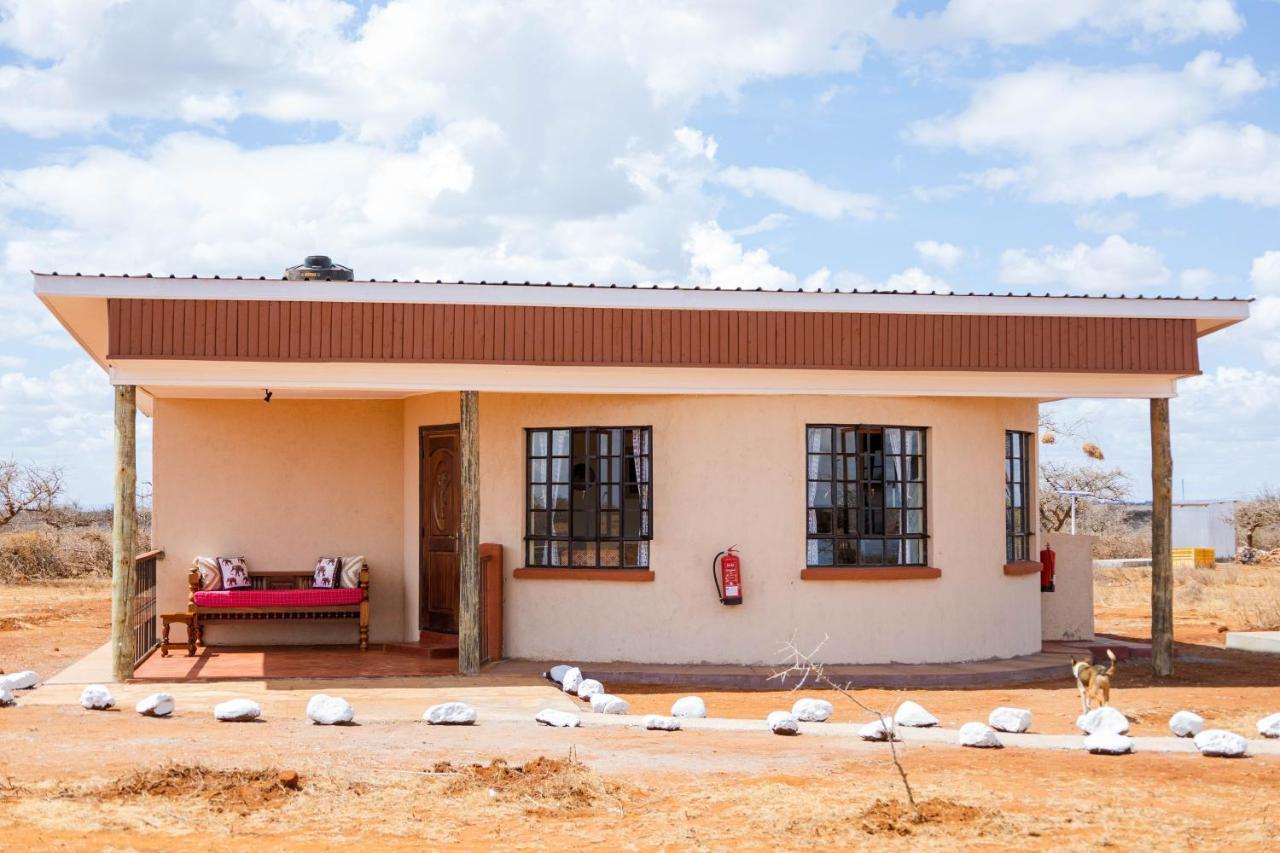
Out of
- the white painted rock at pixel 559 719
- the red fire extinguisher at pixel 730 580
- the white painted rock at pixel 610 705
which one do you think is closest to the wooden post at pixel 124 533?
the white painted rock at pixel 559 719

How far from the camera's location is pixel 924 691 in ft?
41.2

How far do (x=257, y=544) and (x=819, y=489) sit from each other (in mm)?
6129

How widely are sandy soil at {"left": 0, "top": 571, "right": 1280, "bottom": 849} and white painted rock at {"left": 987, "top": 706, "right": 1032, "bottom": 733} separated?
568 mm

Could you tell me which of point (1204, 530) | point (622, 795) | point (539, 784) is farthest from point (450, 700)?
point (1204, 530)

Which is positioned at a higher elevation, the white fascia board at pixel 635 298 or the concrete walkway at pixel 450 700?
the white fascia board at pixel 635 298

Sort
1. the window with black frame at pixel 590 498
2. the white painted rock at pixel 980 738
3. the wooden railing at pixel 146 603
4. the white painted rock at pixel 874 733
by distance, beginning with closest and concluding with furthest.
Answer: the white painted rock at pixel 980 738
the white painted rock at pixel 874 733
the window with black frame at pixel 590 498
the wooden railing at pixel 146 603

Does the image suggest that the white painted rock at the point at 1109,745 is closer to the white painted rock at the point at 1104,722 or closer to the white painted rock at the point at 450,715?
the white painted rock at the point at 1104,722

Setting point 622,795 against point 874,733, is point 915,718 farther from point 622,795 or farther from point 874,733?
point 622,795

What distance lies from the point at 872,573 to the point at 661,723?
12.8 feet

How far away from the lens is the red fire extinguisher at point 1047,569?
1568 cm

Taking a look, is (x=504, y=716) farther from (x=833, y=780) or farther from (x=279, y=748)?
(x=833, y=780)

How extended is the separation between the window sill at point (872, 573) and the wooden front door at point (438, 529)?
11.8ft

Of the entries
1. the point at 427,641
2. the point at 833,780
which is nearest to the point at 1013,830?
the point at 833,780

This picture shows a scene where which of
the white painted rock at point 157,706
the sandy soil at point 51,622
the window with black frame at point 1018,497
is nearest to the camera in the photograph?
the white painted rock at point 157,706
